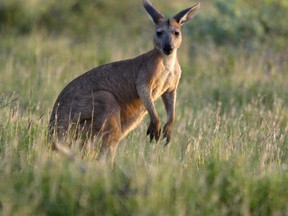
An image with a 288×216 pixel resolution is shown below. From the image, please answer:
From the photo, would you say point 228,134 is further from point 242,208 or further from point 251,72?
point 251,72

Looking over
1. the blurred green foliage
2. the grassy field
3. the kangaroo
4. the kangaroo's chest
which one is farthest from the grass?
the blurred green foliage

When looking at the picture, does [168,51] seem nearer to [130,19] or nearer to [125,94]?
[125,94]

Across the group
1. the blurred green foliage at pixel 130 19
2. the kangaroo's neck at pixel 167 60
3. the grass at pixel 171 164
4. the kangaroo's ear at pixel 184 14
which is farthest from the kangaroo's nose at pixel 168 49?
the blurred green foliage at pixel 130 19

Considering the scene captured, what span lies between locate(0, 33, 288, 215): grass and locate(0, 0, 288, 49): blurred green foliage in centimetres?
334

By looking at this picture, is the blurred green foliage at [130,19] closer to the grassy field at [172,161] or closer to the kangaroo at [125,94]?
the grassy field at [172,161]

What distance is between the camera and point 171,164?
5738 mm

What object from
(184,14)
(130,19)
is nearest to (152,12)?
(184,14)

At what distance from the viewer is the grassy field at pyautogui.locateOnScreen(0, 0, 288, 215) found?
17.1 ft

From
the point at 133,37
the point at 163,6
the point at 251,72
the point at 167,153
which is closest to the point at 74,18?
the point at 133,37

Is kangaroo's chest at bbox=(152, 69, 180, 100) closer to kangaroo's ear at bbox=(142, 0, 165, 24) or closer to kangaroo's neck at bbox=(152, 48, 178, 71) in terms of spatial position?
kangaroo's neck at bbox=(152, 48, 178, 71)

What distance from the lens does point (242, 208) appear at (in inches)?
204

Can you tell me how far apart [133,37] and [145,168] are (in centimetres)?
1080

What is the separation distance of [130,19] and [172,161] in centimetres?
1240

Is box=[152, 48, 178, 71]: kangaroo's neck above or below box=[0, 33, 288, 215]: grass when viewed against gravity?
above
